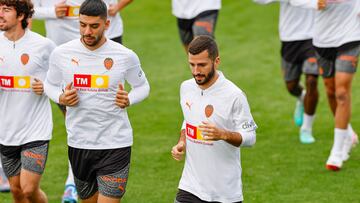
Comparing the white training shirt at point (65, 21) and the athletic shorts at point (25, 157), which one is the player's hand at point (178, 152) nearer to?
the athletic shorts at point (25, 157)

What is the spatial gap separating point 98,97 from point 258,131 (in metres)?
5.34

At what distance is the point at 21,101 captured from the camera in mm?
9500

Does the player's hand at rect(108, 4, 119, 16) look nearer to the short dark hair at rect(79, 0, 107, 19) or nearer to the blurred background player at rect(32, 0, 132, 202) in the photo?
the blurred background player at rect(32, 0, 132, 202)

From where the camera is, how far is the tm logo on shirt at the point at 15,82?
9.46m

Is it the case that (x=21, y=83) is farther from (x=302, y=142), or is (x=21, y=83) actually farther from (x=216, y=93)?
(x=302, y=142)

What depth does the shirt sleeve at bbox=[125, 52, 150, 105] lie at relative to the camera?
29.1 feet

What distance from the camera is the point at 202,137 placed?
27.1 ft

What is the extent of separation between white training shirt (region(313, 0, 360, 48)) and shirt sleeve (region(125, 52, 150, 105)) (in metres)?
3.53

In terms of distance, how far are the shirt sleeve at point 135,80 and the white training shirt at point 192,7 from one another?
4.30 m

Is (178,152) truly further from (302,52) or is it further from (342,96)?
(302,52)

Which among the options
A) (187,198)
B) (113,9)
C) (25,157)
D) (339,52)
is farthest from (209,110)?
(339,52)

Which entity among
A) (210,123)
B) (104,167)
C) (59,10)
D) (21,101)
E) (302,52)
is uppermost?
(210,123)

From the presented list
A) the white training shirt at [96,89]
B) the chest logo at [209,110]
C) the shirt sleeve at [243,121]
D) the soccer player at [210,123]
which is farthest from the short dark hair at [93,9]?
the shirt sleeve at [243,121]

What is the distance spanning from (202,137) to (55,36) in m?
3.68
